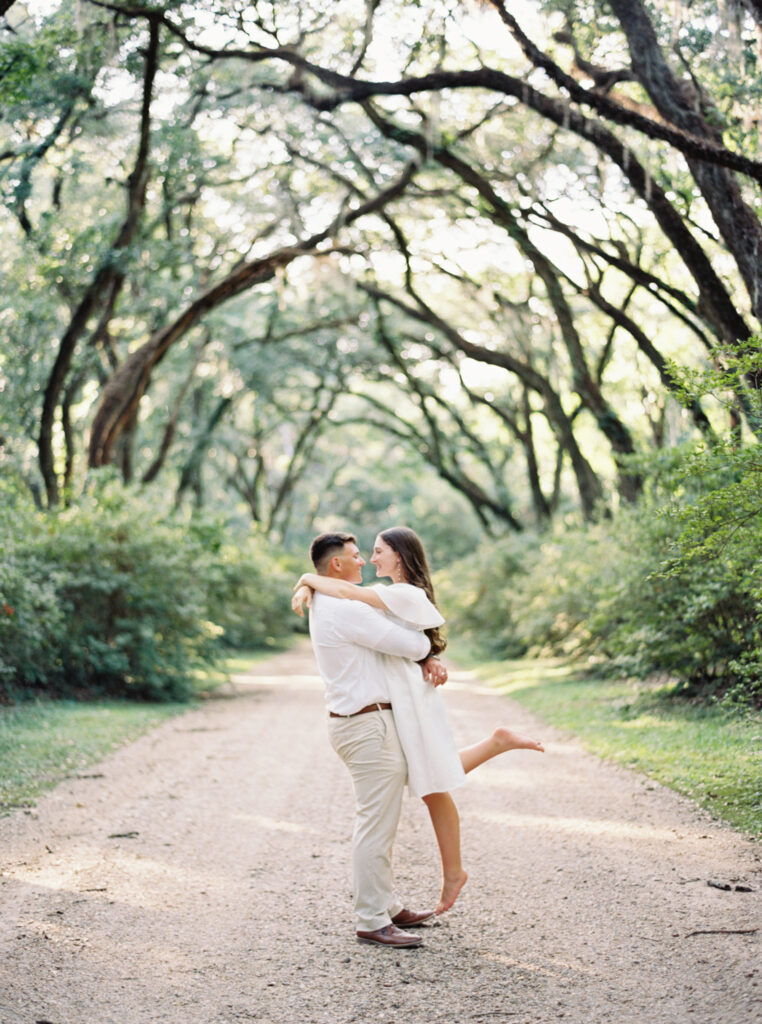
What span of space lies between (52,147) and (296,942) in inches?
536

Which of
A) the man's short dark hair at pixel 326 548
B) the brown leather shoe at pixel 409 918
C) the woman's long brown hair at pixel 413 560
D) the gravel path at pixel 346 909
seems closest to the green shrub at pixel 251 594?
the gravel path at pixel 346 909

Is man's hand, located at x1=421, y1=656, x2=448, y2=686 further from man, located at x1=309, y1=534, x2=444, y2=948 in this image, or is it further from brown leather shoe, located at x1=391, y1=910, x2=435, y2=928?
brown leather shoe, located at x1=391, y1=910, x2=435, y2=928

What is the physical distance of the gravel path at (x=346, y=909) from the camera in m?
3.73

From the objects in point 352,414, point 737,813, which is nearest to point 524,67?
point 737,813

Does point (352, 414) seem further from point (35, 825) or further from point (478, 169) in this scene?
point (35, 825)

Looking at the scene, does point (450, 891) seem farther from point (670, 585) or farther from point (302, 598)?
point (670, 585)

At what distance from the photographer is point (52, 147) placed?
48.9ft

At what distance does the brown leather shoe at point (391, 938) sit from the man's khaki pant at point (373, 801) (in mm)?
22

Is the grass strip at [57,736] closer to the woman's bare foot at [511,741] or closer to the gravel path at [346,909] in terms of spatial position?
the gravel path at [346,909]

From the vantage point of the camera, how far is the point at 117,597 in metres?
13.5

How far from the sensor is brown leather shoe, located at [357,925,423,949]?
4.38 meters

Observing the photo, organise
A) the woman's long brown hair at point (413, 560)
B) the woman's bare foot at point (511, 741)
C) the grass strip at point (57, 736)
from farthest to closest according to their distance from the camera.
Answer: the grass strip at point (57, 736)
the woman's long brown hair at point (413, 560)
the woman's bare foot at point (511, 741)

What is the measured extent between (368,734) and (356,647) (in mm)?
407

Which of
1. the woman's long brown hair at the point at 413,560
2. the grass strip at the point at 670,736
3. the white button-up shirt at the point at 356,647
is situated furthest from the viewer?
the grass strip at the point at 670,736
